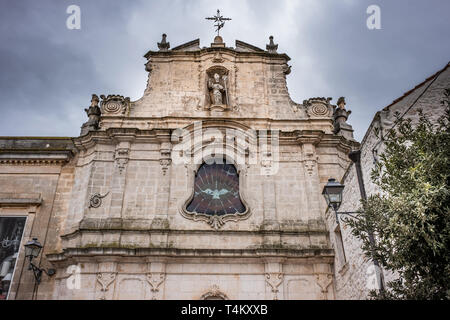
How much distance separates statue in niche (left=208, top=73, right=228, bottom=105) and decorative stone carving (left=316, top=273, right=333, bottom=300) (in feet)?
26.4

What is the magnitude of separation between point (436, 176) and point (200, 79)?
13.5 meters

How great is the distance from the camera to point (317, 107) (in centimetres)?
1731

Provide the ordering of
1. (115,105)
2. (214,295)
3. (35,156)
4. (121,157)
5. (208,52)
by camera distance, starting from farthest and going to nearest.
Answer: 1. (208,52)
2. (115,105)
3. (35,156)
4. (121,157)
5. (214,295)

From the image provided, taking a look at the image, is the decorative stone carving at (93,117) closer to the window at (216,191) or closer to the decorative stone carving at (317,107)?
the window at (216,191)

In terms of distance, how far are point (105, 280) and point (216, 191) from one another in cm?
495

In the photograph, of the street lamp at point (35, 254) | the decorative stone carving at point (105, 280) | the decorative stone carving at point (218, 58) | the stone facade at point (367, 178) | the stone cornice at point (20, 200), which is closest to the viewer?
the stone facade at point (367, 178)

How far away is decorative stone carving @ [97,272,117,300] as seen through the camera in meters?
12.8

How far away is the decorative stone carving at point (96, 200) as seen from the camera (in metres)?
14.6

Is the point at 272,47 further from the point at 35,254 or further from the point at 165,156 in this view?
the point at 35,254

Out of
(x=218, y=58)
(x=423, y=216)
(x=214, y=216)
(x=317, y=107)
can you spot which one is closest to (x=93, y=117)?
(x=218, y=58)

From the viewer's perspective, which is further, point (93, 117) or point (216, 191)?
point (93, 117)

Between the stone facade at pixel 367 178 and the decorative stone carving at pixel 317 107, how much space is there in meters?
5.09

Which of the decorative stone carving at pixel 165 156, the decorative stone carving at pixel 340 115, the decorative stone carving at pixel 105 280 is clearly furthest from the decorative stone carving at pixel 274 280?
the decorative stone carving at pixel 340 115
